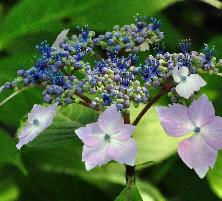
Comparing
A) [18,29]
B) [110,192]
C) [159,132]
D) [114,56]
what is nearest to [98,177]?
[110,192]

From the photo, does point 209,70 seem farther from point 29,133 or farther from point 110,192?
point 110,192

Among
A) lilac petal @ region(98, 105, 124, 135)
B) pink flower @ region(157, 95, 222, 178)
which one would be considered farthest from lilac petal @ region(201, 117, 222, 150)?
lilac petal @ region(98, 105, 124, 135)

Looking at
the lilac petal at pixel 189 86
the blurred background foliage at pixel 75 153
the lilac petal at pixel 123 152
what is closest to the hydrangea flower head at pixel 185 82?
the lilac petal at pixel 189 86

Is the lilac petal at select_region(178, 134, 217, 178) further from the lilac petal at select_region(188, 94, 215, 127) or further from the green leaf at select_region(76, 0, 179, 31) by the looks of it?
the green leaf at select_region(76, 0, 179, 31)

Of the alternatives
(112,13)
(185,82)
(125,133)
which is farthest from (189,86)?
(112,13)

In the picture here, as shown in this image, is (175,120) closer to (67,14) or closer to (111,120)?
(111,120)
